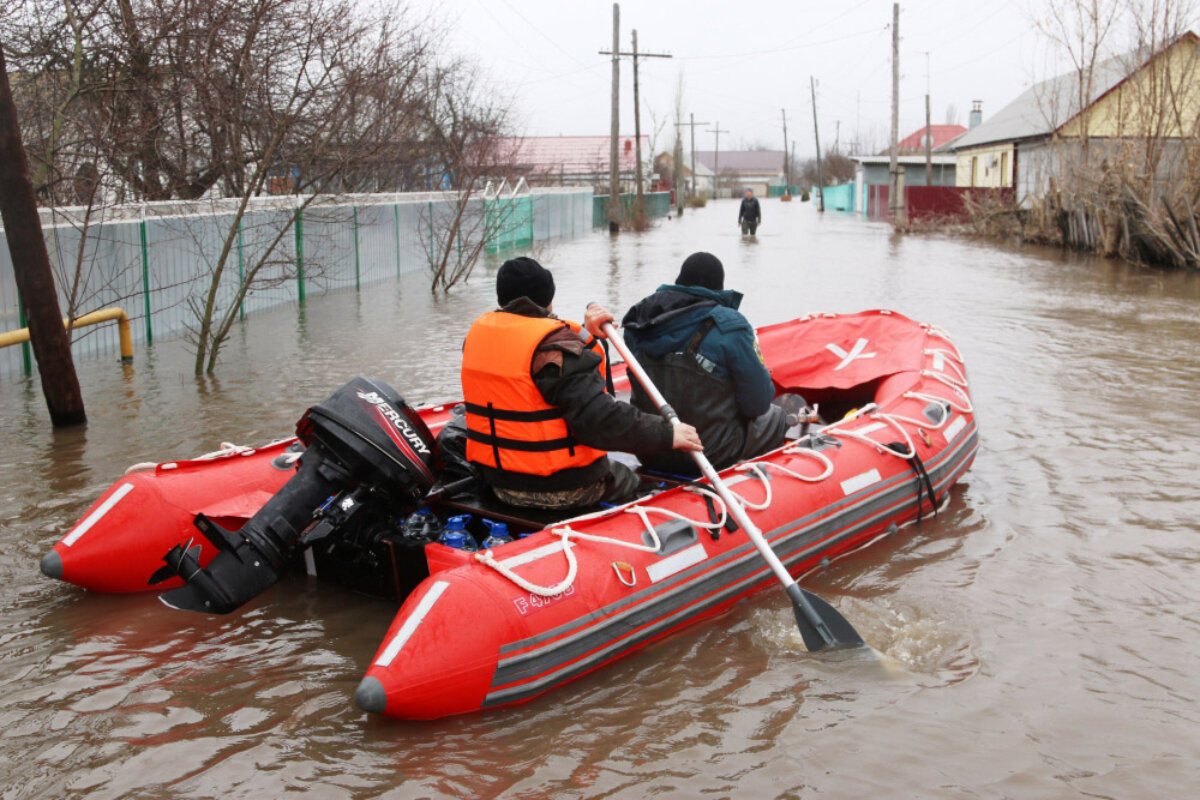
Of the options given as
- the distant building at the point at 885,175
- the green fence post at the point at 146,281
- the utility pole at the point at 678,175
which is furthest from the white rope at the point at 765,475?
the utility pole at the point at 678,175

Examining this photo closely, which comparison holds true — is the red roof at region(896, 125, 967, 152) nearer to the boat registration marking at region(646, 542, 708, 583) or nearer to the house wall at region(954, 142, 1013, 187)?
the house wall at region(954, 142, 1013, 187)

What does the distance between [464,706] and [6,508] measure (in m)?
3.47

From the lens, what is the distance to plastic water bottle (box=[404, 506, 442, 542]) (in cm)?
460

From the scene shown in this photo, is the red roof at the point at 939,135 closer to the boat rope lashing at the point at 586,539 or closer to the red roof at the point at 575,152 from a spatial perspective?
the red roof at the point at 575,152

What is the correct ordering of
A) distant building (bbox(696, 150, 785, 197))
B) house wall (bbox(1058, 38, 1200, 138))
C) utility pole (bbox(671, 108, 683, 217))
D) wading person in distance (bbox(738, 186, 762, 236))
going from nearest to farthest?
house wall (bbox(1058, 38, 1200, 138)) < wading person in distance (bbox(738, 186, 762, 236)) < utility pole (bbox(671, 108, 683, 217)) < distant building (bbox(696, 150, 785, 197))

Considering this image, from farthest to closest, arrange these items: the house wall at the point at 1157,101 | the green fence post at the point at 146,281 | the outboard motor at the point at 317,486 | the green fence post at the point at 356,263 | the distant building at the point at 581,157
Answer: the distant building at the point at 581,157 → the house wall at the point at 1157,101 → the green fence post at the point at 356,263 → the green fence post at the point at 146,281 → the outboard motor at the point at 317,486

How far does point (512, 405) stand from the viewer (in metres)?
4.43

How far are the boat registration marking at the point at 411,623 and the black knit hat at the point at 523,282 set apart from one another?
3.98 feet

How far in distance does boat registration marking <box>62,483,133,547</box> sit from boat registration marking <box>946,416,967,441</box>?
4.28m

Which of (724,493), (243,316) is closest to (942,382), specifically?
(724,493)

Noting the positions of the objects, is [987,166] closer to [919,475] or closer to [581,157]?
[581,157]

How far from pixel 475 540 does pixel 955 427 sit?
314cm

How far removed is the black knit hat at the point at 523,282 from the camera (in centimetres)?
443

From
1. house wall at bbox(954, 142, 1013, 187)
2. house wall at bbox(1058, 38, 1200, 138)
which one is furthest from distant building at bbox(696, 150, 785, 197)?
house wall at bbox(1058, 38, 1200, 138)
